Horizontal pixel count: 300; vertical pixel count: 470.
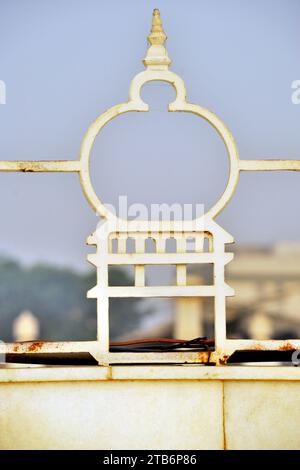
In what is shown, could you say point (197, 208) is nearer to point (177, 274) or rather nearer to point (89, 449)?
point (177, 274)

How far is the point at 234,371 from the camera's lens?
426 cm

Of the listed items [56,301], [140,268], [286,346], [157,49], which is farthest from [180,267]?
[56,301]

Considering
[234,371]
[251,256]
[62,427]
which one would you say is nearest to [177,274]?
[234,371]

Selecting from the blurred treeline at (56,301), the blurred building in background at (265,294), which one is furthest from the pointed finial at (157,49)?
the blurred treeline at (56,301)

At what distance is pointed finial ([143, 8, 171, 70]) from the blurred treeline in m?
54.2

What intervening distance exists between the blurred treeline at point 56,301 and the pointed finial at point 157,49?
54.2 m

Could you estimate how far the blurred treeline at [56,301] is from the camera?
6134 cm

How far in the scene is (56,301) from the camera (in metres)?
63.5

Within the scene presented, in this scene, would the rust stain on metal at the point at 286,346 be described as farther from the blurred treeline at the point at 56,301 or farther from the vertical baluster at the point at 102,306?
the blurred treeline at the point at 56,301

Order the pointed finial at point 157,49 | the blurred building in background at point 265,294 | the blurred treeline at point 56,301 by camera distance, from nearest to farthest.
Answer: the pointed finial at point 157,49 < the blurred building in background at point 265,294 < the blurred treeline at point 56,301

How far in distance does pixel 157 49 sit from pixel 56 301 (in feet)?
196

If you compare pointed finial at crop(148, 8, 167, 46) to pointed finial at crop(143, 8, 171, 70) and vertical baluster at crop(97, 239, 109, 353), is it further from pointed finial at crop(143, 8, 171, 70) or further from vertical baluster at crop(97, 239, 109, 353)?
vertical baluster at crop(97, 239, 109, 353)

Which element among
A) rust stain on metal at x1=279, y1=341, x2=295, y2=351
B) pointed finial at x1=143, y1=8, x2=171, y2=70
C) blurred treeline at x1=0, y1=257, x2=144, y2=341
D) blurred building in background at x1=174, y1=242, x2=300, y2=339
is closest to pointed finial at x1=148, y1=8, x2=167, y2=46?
pointed finial at x1=143, y1=8, x2=171, y2=70
